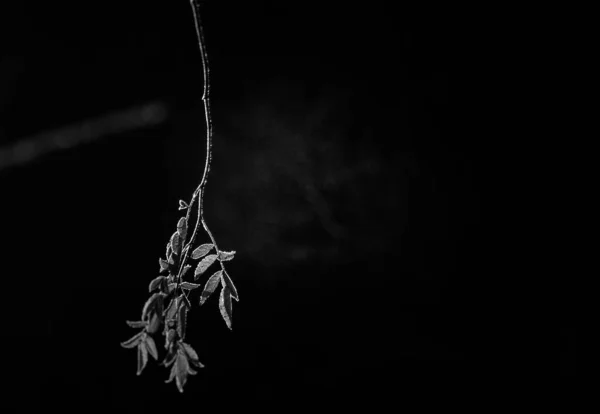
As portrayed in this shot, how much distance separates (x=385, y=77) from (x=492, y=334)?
41.7 inches

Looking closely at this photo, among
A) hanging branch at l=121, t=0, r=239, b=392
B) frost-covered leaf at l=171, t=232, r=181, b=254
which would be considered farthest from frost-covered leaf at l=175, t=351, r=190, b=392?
Result: frost-covered leaf at l=171, t=232, r=181, b=254

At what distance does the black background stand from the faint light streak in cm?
3

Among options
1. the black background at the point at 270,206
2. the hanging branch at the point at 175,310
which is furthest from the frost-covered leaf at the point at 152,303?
the black background at the point at 270,206

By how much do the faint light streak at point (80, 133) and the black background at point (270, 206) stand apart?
26 millimetres

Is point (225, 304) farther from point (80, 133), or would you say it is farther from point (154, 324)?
point (80, 133)

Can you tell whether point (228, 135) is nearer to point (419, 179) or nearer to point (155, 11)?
point (155, 11)

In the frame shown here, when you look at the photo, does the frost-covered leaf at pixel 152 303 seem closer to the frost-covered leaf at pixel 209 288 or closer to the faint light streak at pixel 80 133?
the frost-covered leaf at pixel 209 288

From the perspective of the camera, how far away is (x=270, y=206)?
1862 millimetres

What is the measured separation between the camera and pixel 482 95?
→ 5.59ft

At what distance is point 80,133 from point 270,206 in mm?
752

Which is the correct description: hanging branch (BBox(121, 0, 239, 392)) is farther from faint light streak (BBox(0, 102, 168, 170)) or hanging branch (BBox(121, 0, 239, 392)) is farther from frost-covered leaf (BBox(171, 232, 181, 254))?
faint light streak (BBox(0, 102, 168, 170))

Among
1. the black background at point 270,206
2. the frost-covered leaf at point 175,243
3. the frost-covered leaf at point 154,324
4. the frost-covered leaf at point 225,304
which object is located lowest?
the frost-covered leaf at point 154,324

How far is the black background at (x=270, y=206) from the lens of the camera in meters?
1.59

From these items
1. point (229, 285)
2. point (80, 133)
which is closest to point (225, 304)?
point (229, 285)
